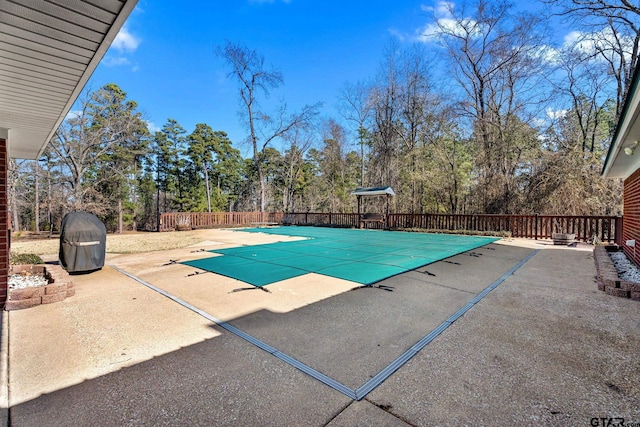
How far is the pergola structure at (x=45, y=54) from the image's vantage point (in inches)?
68.6

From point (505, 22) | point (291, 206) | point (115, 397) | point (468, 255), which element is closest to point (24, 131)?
point (115, 397)

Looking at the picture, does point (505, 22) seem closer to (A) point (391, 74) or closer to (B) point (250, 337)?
(A) point (391, 74)

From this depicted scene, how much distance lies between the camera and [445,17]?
14.7m

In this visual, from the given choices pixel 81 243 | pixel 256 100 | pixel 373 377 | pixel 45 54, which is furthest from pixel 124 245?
pixel 256 100

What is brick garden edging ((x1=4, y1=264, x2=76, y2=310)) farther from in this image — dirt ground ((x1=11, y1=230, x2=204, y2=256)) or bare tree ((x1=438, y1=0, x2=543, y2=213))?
bare tree ((x1=438, y1=0, x2=543, y2=213))

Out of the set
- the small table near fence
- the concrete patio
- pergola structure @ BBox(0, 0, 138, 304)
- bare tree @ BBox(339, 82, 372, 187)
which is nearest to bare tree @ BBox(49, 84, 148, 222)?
the small table near fence

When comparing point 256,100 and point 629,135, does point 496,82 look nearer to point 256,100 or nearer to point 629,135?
point 629,135

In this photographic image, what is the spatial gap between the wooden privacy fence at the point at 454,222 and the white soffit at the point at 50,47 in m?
12.0

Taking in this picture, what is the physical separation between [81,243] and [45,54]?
370 centimetres

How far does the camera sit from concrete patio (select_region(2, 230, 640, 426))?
1582 mm

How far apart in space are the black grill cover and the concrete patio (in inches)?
39.4

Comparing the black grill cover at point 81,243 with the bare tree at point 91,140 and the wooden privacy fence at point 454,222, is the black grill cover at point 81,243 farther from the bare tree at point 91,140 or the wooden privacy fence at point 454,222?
the bare tree at point 91,140

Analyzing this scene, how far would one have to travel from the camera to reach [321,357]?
2180 mm

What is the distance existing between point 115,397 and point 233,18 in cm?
1897
